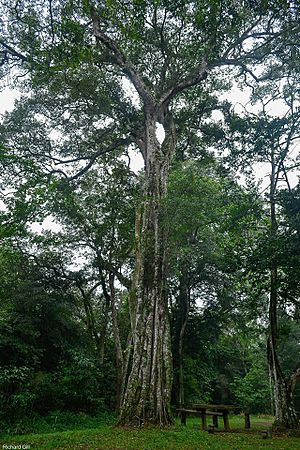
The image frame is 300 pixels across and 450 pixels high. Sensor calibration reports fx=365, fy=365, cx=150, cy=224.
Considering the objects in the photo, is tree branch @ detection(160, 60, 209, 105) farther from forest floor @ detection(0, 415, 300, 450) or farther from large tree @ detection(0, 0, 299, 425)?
forest floor @ detection(0, 415, 300, 450)

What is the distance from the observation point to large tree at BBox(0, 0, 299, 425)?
812cm

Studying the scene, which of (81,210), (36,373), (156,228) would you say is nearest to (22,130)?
(81,210)

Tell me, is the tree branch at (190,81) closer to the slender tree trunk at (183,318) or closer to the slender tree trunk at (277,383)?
the slender tree trunk at (277,383)

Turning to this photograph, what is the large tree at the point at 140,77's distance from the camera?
26.6ft

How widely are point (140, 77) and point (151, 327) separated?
24.5 feet

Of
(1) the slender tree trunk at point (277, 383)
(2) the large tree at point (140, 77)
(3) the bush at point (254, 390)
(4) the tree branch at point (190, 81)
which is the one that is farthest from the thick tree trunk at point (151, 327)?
(3) the bush at point (254, 390)

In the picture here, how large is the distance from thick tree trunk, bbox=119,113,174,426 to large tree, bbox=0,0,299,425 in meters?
0.02

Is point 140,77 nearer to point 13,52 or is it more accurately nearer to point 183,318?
point 13,52

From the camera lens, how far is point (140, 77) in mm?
11164

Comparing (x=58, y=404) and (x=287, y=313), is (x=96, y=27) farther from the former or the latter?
(x=58, y=404)

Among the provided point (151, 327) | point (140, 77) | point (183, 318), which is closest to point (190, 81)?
point (140, 77)

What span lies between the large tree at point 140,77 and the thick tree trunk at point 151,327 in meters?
0.02

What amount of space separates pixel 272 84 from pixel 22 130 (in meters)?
8.58

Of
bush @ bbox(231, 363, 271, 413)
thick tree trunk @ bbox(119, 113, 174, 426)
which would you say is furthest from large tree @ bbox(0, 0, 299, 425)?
bush @ bbox(231, 363, 271, 413)
